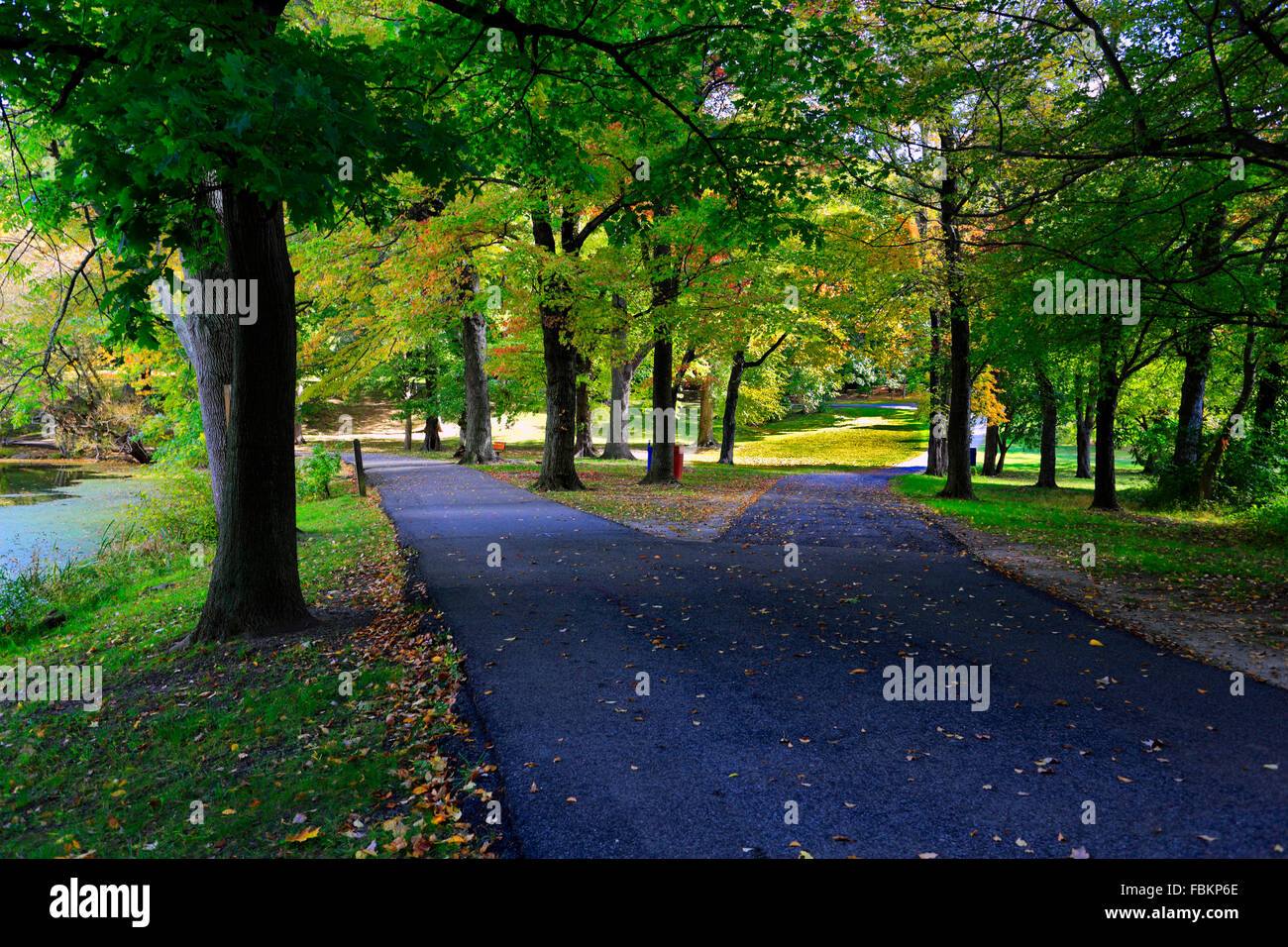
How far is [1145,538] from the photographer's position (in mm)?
12820

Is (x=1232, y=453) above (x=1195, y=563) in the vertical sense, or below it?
above

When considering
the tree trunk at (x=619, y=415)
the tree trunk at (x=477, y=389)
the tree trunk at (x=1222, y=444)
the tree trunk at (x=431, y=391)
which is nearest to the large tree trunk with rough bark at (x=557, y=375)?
the tree trunk at (x=477, y=389)

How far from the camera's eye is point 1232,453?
16.9 meters

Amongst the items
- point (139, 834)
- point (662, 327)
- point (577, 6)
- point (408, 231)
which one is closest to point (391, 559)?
point (139, 834)

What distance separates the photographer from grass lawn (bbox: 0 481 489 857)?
12.7 feet

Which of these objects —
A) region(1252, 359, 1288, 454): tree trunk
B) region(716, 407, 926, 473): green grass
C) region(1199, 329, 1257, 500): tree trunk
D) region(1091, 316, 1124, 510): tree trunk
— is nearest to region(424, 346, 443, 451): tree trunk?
region(716, 407, 926, 473): green grass

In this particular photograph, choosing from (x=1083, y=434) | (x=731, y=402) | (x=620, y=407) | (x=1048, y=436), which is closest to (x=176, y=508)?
(x=620, y=407)

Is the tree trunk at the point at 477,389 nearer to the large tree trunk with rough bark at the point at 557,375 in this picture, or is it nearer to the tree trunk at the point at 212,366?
the large tree trunk with rough bark at the point at 557,375

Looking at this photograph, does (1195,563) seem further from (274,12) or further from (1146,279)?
(274,12)

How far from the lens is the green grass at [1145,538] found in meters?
9.49

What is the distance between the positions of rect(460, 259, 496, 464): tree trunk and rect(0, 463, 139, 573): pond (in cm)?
1178

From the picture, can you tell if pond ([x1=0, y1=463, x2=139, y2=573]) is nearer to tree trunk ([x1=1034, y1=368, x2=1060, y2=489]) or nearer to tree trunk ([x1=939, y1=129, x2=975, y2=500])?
tree trunk ([x1=939, y1=129, x2=975, y2=500])

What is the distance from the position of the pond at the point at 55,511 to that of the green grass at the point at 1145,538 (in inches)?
681
